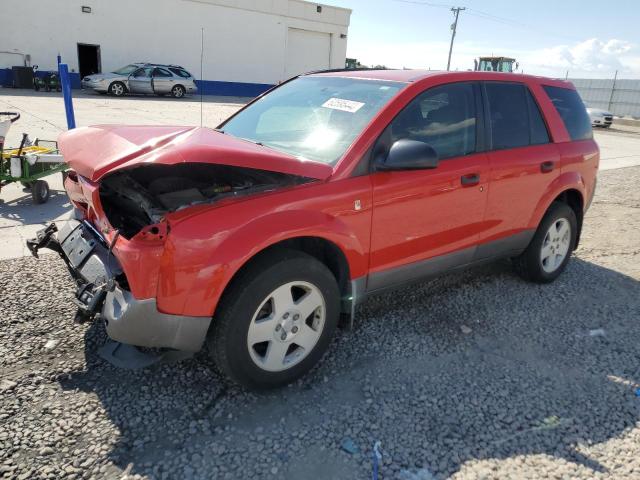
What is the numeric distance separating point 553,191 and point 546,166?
263mm

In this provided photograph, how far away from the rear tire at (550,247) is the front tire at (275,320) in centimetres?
231

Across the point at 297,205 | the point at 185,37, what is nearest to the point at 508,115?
the point at 297,205

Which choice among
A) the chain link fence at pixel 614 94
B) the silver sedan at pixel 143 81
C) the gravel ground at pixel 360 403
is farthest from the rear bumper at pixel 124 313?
the chain link fence at pixel 614 94

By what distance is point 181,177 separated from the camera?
9.95 feet

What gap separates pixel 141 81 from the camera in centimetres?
2302

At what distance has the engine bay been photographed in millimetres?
2709

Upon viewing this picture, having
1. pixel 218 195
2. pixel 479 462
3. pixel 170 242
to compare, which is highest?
pixel 218 195

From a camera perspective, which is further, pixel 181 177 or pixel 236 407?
pixel 181 177

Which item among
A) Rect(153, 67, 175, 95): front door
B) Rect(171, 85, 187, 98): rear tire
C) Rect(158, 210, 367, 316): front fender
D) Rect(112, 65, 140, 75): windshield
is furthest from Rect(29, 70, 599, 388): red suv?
Rect(171, 85, 187, 98): rear tire

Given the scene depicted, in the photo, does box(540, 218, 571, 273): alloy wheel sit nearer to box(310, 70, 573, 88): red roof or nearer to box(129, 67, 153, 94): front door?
box(310, 70, 573, 88): red roof

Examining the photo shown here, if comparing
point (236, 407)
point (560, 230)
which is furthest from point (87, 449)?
point (560, 230)

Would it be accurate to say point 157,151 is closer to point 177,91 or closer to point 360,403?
point 360,403

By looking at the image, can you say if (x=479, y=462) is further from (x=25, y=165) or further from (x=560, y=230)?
(x=25, y=165)

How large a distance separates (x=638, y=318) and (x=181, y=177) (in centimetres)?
379
